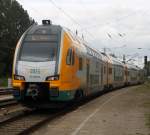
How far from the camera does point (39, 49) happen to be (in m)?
17.6

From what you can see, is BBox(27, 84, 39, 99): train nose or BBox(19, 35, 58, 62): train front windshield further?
BBox(19, 35, 58, 62): train front windshield

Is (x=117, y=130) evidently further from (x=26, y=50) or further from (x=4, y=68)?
(x=4, y=68)

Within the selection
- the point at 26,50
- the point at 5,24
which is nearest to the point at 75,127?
the point at 26,50

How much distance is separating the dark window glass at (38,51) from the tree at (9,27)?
237 ft

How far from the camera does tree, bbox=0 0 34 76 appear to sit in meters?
94.1

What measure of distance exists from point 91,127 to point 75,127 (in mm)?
470

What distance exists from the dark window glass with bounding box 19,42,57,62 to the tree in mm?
72261

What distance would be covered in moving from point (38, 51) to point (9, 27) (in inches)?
3236

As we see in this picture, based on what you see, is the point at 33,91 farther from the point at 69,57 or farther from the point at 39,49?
the point at 69,57

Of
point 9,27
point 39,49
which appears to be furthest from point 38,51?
point 9,27

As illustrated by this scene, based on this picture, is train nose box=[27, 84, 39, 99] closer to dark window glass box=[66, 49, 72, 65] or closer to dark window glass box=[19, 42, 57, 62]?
dark window glass box=[19, 42, 57, 62]

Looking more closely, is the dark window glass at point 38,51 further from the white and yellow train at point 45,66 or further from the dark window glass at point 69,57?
the dark window glass at point 69,57

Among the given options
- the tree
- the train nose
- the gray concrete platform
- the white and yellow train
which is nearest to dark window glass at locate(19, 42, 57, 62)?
the white and yellow train

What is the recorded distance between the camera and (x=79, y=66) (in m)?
19.9
